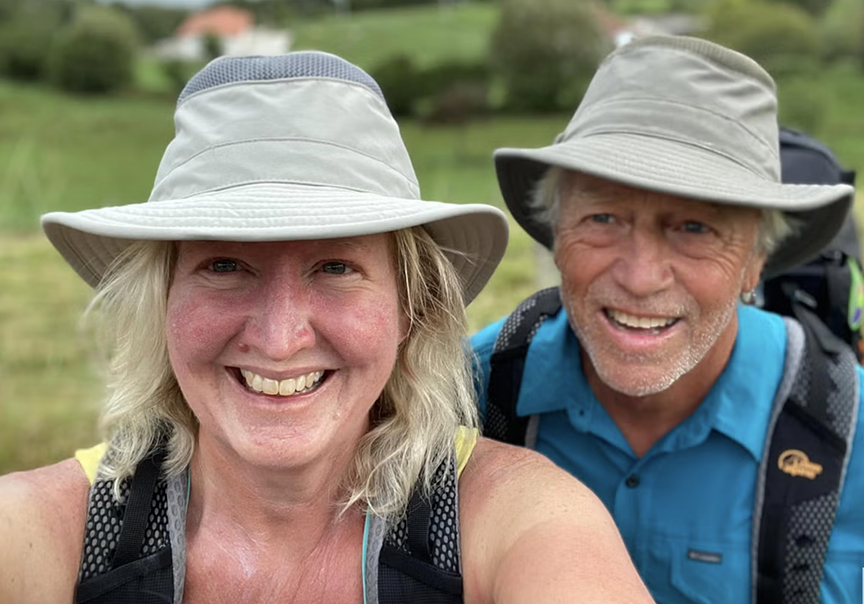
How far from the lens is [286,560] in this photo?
1.95 metres

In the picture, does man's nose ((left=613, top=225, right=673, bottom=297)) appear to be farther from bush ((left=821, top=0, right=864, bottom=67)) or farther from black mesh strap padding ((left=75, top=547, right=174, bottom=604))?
bush ((left=821, top=0, right=864, bottom=67))

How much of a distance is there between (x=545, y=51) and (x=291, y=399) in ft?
37.5

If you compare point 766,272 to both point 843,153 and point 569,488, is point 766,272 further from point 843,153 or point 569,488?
point 843,153

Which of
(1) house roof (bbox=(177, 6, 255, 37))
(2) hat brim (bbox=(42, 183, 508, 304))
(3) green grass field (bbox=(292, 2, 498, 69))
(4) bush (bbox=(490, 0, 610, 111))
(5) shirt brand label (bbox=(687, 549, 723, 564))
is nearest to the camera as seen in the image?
(2) hat brim (bbox=(42, 183, 508, 304))

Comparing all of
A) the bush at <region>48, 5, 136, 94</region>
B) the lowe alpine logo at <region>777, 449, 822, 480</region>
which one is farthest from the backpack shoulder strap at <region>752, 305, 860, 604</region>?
the bush at <region>48, 5, 136, 94</region>

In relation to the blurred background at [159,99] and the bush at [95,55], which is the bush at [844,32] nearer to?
the blurred background at [159,99]

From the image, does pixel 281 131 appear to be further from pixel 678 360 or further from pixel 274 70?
pixel 678 360

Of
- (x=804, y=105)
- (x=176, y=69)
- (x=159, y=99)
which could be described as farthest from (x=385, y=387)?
(x=804, y=105)

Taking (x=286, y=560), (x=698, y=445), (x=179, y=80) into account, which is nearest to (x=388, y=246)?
A: (x=286, y=560)

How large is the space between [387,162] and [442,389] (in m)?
0.58

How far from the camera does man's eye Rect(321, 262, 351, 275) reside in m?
1.68

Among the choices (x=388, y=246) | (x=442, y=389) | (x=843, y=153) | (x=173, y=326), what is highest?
(x=388, y=246)

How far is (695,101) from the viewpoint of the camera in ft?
7.52

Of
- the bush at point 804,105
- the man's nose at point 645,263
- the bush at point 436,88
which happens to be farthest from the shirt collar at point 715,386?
the bush at point 804,105
